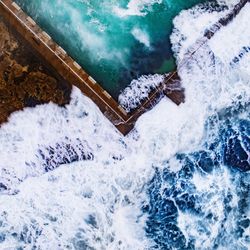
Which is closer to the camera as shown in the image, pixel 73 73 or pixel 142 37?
pixel 73 73

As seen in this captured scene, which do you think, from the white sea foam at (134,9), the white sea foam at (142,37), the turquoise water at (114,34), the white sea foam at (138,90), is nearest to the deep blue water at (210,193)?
the white sea foam at (138,90)

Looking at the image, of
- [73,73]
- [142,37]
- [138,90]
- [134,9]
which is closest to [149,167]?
[138,90]

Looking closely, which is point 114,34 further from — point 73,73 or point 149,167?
point 149,167

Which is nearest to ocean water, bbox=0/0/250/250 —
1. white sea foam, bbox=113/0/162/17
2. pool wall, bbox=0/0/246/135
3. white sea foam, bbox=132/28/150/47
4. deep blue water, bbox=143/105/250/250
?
deep blue water, bbox=143/105/250/250

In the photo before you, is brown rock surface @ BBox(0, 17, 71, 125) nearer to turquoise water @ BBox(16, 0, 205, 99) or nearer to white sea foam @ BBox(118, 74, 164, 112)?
turquoise water @ BBox(16, 0, 205, 99)

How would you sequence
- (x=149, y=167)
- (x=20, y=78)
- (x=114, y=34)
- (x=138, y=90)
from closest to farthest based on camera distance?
(x=20, y=78)
(x=149, y=167)
(x=138, y=90)
(x=114, y=34)
